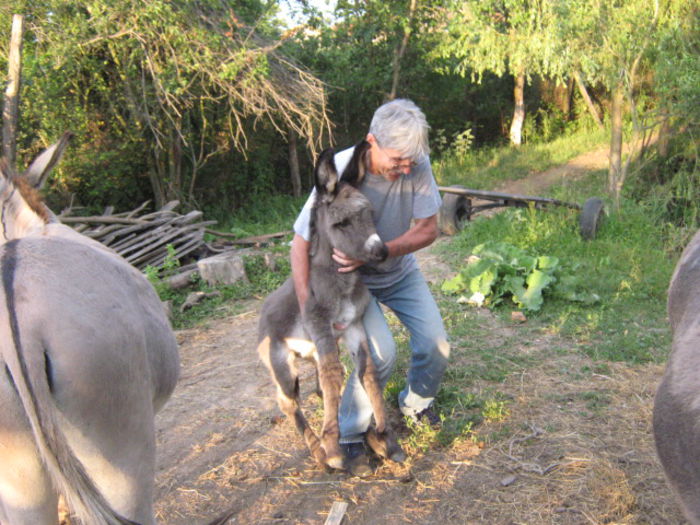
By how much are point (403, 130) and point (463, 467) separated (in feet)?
6.97

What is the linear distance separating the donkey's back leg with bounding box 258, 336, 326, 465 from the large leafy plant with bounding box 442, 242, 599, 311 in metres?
3.05

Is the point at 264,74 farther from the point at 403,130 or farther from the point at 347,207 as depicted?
the point at 403,130

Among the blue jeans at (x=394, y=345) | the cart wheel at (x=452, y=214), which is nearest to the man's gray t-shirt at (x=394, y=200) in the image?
the blue jeans at (x=394, y=345)

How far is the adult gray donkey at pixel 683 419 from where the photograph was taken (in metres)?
2.00

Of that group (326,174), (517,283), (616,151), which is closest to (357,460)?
(326,174)

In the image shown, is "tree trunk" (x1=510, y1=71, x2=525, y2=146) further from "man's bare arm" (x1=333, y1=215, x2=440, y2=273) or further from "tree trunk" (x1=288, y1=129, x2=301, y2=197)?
"man's bare arm" (x1=333, y1=215, x2=440, y2=273)

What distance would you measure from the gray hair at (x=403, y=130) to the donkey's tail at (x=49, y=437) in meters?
1.98

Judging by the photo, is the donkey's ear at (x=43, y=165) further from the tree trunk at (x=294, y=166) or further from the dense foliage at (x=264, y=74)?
the tree trunk at (x=294, y=166)

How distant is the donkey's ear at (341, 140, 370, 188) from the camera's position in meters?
3.31


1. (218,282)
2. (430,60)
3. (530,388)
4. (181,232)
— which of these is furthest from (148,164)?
(530,388)

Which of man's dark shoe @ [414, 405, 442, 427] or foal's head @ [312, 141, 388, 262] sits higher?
foal's head @ [312, 141, 388, 262]

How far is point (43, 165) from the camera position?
10.8 feet

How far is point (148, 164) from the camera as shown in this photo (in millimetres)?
12547

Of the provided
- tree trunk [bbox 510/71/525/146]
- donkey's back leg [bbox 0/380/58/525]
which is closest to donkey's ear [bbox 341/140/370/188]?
donkey's back leg [bbox 0/380/58/525]
